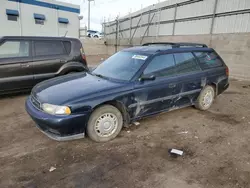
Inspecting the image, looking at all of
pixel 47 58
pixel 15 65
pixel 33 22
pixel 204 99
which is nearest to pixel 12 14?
pixel 33 22

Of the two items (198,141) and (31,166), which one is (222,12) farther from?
(31,166)

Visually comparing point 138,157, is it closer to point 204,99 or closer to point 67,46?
point 204,99

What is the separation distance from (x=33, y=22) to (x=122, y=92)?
17.8 m

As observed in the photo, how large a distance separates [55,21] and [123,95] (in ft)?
61.5

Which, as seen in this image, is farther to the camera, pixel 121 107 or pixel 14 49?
pixel 14 49

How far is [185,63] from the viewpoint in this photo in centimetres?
411

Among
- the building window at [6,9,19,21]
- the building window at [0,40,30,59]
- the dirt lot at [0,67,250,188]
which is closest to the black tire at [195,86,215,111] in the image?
the dirt lot at [0,67,250,188]

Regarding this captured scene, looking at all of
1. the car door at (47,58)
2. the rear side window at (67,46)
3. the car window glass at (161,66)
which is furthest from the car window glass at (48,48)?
the car window glass at (161,66)

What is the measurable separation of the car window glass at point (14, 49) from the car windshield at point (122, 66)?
2.51 metres

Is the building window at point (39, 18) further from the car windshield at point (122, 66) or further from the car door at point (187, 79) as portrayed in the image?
the car door at point (187, 79)

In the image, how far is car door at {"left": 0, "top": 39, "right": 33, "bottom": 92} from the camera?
4.88m

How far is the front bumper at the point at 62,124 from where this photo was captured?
2729 mm

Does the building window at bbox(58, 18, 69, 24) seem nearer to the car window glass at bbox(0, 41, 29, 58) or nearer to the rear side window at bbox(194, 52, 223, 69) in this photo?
the car window glass at bbox(0, 41, 29, 58)

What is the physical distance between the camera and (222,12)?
8.96 m
